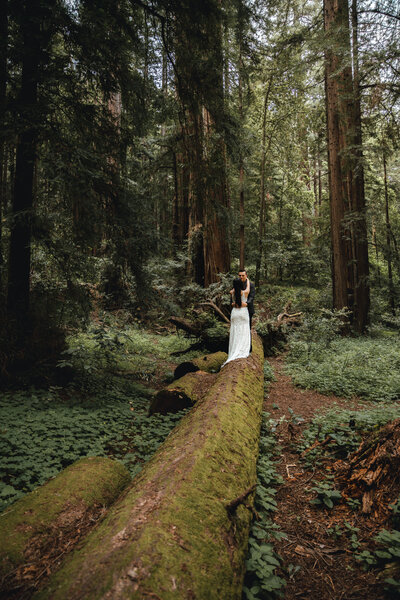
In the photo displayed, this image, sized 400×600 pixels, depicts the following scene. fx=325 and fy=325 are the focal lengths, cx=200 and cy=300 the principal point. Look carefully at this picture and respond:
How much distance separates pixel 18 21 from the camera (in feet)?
14.9

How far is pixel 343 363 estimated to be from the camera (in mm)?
8297

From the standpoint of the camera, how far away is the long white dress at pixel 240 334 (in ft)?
23.6

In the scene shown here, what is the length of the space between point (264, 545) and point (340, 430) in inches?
91.3

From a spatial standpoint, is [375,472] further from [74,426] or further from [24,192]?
[24,192]

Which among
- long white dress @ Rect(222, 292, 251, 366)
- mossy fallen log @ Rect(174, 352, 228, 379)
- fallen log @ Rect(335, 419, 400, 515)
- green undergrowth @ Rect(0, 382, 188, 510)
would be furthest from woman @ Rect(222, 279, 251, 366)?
fallen log @ Rect(335, 419, 400, 515)

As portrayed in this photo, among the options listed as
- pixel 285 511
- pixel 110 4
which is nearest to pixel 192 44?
pixel 110 4

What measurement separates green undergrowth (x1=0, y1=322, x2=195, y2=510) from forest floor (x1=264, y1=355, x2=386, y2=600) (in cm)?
167

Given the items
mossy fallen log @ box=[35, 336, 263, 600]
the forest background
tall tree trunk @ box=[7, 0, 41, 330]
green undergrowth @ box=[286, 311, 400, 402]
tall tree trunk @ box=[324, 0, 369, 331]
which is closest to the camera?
mossy fallen log @ box=[35, 336, 263, 600]

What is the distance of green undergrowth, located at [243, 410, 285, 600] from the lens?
204 cm

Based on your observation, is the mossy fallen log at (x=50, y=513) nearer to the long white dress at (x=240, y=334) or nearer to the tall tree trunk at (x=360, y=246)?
the long white dress at (x=240, y=334)

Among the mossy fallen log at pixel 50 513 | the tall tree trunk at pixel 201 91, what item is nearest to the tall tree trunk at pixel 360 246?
the tall tree trunk at pixel 201 91

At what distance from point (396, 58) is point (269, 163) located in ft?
45.2

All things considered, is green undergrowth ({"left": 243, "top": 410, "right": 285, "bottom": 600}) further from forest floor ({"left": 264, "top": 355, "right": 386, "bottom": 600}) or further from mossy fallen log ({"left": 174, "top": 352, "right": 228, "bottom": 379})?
mossy fallen log ({"left": 174, "top": 352, "right": 228, "bottom": 379})

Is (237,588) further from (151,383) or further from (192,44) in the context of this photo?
(192,44)
